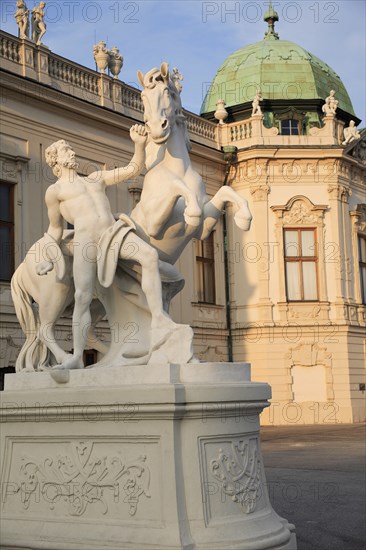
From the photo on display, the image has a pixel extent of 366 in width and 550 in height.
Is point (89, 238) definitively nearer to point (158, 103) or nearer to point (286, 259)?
point (158, 103)

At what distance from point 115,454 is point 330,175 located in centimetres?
2028

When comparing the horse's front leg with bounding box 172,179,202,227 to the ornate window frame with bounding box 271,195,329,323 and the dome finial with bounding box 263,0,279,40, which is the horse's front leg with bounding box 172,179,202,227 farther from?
the dome finial with bounding box 263,0,279,40

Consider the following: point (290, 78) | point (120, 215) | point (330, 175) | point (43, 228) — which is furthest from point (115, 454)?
point (290, 78)

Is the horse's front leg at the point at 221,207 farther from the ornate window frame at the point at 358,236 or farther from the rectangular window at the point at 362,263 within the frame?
the rectangular window at the point at 362,263

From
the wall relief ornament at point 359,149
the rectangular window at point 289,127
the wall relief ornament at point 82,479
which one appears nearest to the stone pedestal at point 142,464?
the wall relief ornament at point 82,479

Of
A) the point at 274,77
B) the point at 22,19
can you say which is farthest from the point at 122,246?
the point at 274,77

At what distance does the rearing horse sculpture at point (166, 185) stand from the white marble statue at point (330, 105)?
19.4 meters

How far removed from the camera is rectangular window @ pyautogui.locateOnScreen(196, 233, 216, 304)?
79.1 ft

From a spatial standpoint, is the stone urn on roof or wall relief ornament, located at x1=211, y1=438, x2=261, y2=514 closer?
wall relief ornament, located at x1=211, y1=438, x2=261, y2=514

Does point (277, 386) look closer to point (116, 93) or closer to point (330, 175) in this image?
point (330, 175)

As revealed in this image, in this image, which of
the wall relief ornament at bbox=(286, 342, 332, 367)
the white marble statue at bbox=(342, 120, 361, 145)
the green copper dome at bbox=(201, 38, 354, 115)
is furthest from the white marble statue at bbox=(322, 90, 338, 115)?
the wall relief ornament at bbox=(286, 342, 332, 367)

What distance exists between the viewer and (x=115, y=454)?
576cm

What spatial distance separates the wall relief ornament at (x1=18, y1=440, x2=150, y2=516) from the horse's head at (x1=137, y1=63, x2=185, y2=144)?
2.36m

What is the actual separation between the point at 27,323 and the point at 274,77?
21.8 m
